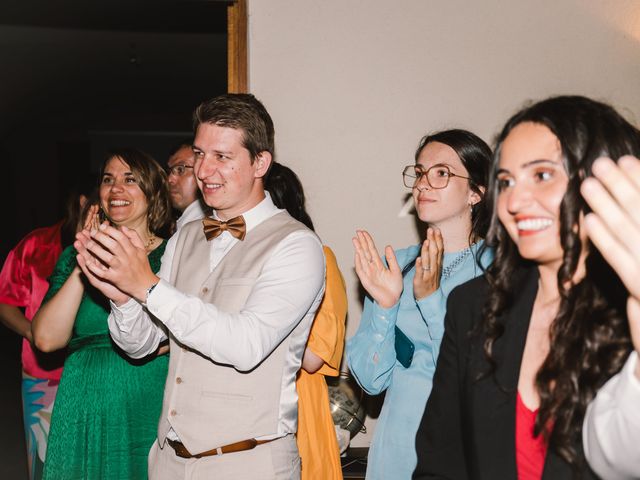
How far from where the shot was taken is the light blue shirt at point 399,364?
2029 mm

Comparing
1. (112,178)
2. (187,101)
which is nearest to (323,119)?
(112,178)

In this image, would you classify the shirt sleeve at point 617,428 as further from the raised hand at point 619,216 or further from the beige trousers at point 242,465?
the beige trousers at point 242,465

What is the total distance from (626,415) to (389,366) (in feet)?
4.19

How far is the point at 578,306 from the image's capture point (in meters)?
1.18

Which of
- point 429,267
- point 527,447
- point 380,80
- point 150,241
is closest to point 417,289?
point 429,267

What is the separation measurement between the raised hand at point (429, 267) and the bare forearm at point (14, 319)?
192 centimetres

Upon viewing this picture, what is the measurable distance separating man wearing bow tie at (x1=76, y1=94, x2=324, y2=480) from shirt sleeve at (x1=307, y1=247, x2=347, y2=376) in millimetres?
382

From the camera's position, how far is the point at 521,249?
1.19 meters

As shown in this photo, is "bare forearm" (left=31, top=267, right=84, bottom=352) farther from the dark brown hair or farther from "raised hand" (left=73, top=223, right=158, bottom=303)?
the dark brown hair

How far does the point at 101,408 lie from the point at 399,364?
1.05 meters

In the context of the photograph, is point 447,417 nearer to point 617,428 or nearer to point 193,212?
point 617,428

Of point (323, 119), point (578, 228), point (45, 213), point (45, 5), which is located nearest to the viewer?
point (578, 228)

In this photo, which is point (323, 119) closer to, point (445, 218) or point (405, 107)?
point (405, 107)

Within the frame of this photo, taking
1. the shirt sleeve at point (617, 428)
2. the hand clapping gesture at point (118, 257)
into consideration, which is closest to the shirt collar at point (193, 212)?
the hand clapping gesture at point (118, 257)
